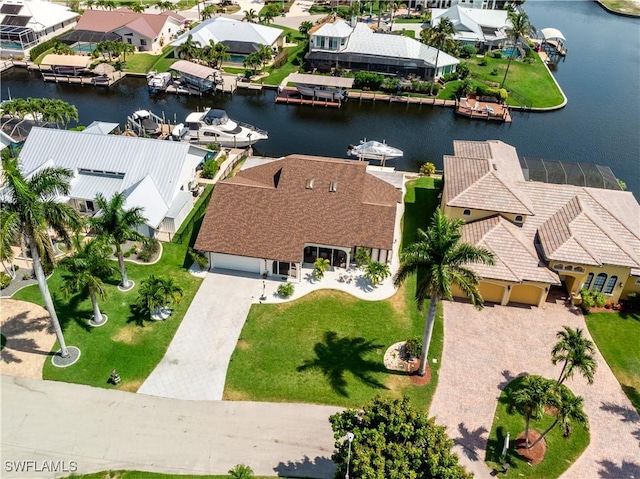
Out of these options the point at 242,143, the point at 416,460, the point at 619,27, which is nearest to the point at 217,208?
the point at 242,143

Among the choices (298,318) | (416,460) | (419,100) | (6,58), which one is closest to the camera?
(416,460)

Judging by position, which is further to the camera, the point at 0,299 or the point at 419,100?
the point at 419,100

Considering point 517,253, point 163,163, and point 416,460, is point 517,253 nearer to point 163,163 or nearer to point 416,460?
point 416,460

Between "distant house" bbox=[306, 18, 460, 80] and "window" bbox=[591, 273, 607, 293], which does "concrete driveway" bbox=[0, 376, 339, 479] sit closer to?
"window" bbox=[591, 273, 607, 293]

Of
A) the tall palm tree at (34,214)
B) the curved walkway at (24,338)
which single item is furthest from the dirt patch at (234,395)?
the tall palm tree at (34,214)

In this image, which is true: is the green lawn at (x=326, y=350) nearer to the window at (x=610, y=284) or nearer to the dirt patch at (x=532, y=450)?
the dirt patch at (x=532, y=450)

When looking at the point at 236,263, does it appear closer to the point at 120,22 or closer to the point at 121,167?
the point at 121,167

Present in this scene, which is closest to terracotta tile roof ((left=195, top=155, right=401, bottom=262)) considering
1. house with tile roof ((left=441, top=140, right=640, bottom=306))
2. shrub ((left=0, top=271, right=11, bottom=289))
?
house with tile roof ((left=441, top=140, right=640, bottom=306))
